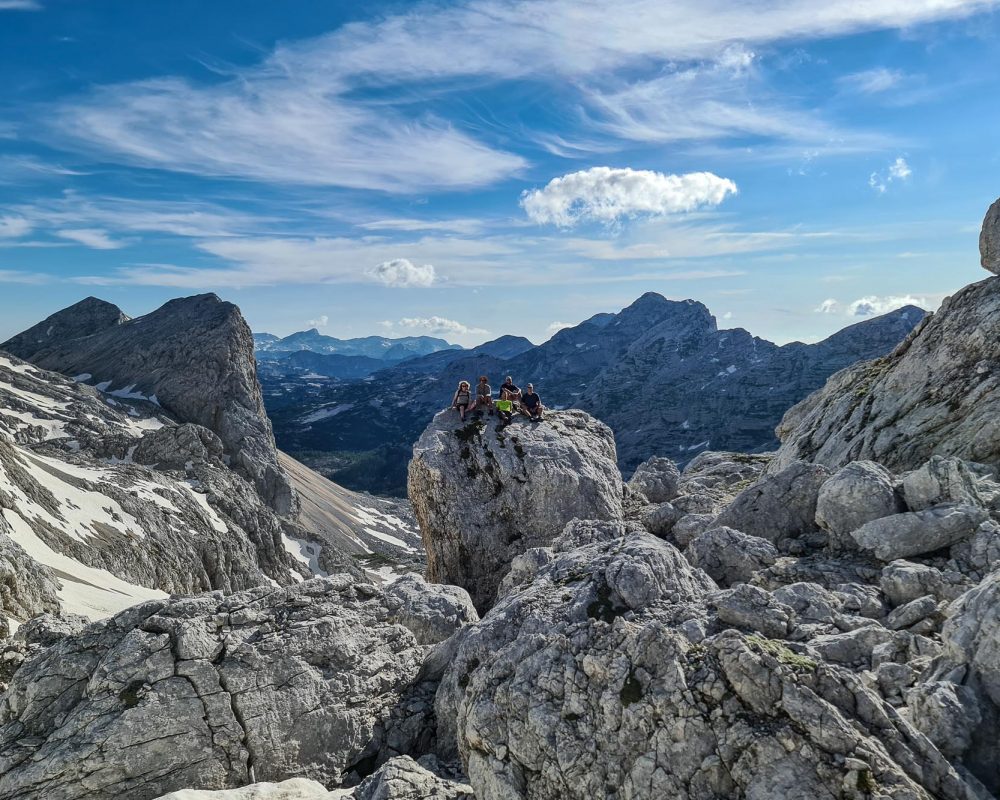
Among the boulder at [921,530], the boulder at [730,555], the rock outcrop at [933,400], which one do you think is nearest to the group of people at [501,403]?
the rock outcrop at [933,400]

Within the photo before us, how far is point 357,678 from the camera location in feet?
47.2

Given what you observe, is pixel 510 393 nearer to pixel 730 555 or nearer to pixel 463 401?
pixel 463 401

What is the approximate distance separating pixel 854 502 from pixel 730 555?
11.6 feet

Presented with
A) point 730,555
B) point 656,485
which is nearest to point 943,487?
point 730,555

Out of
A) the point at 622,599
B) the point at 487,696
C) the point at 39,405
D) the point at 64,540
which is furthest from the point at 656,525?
the point at 39,405

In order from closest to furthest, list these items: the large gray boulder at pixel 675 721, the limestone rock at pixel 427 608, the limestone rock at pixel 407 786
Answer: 1. the large gray boulder at pixel 675 721
2. the limestone rock at pixel 407 786
3. the limestone rock at pixel 427 608

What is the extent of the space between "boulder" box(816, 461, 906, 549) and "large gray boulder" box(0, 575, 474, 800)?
11.4m

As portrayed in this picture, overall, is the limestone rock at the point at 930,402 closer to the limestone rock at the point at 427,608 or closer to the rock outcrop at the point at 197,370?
the limestone rock at the point at 427,608

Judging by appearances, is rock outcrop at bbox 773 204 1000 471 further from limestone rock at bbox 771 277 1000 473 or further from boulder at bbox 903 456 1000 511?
boulder at bbox 903 456 1000 511

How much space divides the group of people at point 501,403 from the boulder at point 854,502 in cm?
1643

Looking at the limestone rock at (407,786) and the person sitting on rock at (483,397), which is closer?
the limestone rock at (407,786)

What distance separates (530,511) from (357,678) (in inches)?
615

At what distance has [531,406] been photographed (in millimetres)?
33438

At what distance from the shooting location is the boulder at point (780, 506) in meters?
19.3
